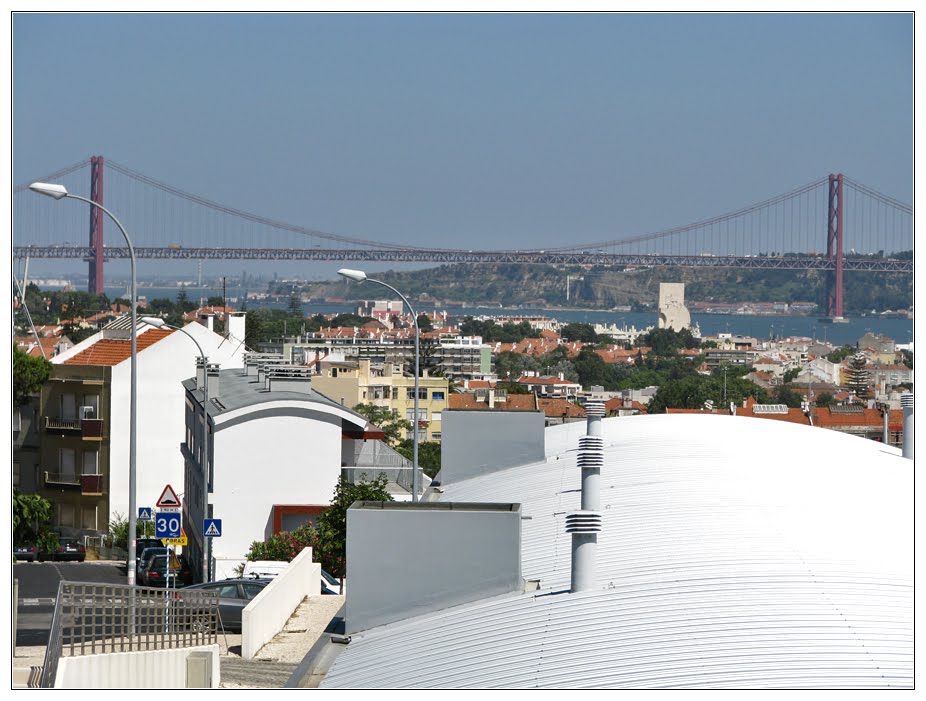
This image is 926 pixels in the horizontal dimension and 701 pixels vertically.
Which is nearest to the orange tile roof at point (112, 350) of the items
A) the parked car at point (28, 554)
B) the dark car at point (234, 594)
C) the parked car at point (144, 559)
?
the parked car at point (28, 554)

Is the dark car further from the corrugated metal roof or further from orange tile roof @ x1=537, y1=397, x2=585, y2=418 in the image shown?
orange tile roof @ x1=537, y1=397, x2=585, y2=418

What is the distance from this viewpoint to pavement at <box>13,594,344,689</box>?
1085 centimetres

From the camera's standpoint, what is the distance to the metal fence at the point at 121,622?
9.76 m

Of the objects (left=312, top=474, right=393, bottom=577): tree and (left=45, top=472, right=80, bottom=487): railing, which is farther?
(left=45, top=472, right=80, bottom=487): railing

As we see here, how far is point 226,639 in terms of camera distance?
544 inches

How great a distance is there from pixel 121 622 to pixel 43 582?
21.0 metres

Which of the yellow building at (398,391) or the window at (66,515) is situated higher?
the yellow building at (398,391)

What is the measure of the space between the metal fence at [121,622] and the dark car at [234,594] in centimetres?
218

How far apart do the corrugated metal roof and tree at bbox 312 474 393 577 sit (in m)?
10.1

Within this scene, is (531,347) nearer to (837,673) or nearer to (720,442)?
(720,442)

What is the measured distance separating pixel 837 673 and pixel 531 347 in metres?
150

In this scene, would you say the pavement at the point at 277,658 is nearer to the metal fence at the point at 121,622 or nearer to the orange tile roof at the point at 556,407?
the metal fence at the point at 121,622

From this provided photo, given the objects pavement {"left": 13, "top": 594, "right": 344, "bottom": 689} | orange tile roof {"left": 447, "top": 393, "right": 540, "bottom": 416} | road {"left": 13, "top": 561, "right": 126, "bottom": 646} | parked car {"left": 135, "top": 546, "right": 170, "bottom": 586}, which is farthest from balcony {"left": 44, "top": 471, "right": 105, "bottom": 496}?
orange tile roof {"left": 447, "top": 393, "right": 540, "bottom": 416}

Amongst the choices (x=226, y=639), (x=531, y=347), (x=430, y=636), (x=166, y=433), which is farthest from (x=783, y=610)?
(x=531, y=347)
